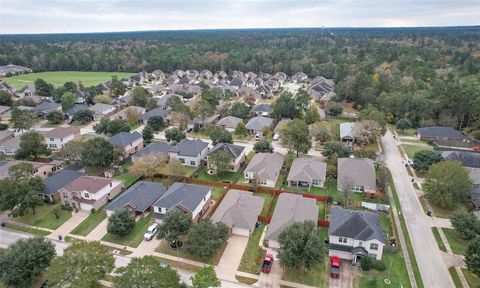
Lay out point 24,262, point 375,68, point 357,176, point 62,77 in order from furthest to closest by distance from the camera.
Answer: point 62,77 < point 375,68 < point 357,176 < point 24,262

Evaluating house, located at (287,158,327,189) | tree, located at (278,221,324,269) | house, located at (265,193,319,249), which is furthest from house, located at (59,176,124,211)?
house, located at (287,158,327,189)

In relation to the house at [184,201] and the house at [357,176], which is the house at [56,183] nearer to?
the house at [184,201]

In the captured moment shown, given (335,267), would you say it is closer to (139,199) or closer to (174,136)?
(139,199)

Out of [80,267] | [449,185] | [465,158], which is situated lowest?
[465,158]

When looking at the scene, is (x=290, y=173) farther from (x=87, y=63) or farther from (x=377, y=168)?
(x=87, y=63)

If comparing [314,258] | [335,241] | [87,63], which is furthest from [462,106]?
[87,63]

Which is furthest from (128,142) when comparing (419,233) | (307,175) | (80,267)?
(419,233)

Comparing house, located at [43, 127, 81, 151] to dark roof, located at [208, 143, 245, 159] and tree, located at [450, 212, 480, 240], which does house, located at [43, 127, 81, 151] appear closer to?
dark roof, located at [208, 143, 245, 159]
